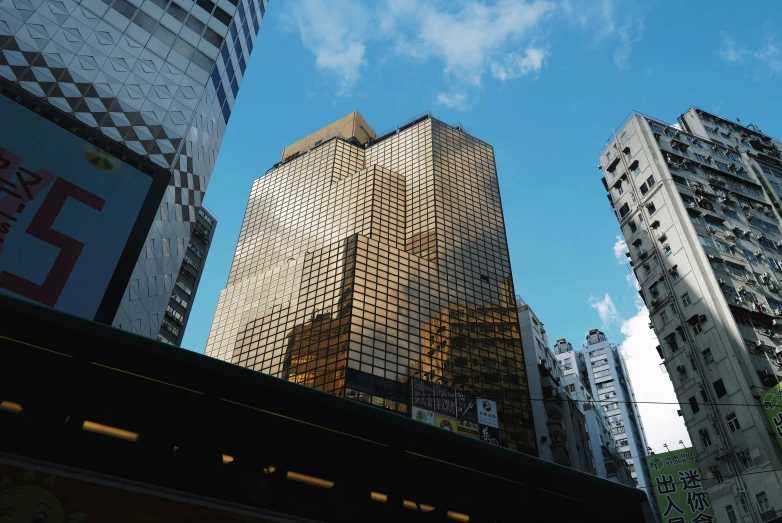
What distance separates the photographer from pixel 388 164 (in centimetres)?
11044

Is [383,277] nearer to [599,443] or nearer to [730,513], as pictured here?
[730,513]

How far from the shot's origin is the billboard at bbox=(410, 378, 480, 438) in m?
68.6

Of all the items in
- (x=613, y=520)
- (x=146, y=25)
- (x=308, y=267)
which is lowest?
(x=613, y=520)

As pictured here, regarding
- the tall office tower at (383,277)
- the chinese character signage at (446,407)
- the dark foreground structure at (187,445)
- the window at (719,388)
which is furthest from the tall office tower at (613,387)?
the dark foreground structure at (187,445)

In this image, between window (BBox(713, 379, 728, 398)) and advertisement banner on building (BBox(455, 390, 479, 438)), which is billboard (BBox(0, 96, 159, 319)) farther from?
advertisement banner on building (BBox(455, 390, 479, 438))

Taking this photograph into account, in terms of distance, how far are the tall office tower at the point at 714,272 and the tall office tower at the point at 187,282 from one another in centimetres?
5118

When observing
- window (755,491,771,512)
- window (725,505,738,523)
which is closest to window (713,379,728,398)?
window (755,491,771,512)

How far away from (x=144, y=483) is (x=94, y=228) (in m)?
24.4

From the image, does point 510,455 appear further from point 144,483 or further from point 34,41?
point 34,41

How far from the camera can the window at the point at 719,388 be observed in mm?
46109

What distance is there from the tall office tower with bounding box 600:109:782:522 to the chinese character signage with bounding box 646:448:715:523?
154 inches

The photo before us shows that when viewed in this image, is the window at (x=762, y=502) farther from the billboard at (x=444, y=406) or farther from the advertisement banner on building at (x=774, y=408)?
the billboard at (x=444, y=406)

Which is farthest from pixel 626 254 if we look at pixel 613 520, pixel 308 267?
pixel 613 520

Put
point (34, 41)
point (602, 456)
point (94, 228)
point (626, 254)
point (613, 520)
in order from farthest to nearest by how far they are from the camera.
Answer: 1. point (602, 456)
2. point (626, 254)
3. point (34, 41)
4. point (94, 228)
5. point (613, 520)
